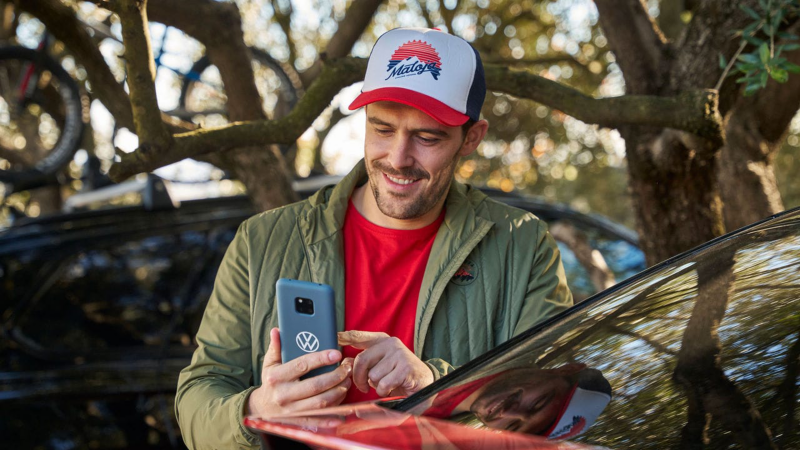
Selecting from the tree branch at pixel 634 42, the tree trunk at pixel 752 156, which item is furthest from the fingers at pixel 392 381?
the tree trunk at pixel 752 156

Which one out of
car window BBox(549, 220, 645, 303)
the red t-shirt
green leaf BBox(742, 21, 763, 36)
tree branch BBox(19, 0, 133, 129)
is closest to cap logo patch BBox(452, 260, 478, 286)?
the red t-shirt

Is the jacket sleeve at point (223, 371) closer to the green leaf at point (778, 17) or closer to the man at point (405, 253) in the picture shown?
the man at point (405, 253)

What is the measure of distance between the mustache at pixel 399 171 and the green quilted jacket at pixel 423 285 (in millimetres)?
171

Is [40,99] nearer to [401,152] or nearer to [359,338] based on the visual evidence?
[401,152]

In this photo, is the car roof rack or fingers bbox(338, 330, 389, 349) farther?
the car roof rack

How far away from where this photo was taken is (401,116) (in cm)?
242

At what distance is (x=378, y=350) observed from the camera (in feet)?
6.28

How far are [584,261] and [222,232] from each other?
2.07m

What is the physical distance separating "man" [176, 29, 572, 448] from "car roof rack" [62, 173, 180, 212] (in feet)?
6.98

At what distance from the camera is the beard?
2441 mm

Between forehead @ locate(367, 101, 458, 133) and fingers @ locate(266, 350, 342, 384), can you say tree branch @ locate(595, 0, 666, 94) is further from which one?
fingers @ locate(266, 350, 342, 384)

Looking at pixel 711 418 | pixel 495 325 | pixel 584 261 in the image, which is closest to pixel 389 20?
pixel 584 261

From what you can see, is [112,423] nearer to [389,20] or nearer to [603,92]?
[603,92]

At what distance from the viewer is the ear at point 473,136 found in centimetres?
263
